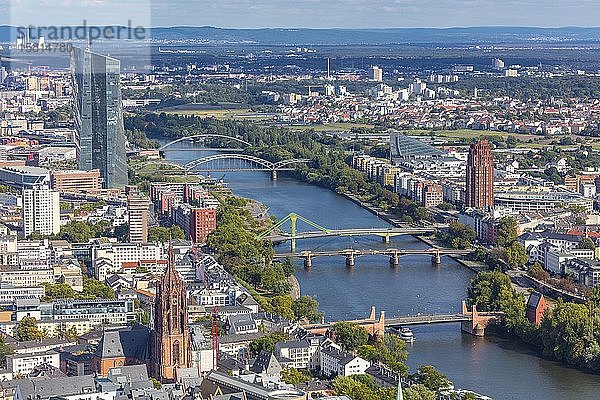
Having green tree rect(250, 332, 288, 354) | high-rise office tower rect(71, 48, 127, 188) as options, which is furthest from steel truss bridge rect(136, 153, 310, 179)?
green tree rect(250, 332, 288, 354)

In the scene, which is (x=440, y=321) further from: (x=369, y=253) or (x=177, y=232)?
(x=177, y=232)

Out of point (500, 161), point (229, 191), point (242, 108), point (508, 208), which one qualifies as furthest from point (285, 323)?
point (242, 108)

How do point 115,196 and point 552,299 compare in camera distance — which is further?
point 115,196

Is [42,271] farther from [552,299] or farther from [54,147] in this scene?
[54,147]

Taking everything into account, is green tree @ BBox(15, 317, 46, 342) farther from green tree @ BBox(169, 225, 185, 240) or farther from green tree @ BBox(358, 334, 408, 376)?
green tree @ BBox(169, 225, 185, 240)

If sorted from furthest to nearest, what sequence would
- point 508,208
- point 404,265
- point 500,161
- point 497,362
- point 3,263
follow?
point 500,161
point 508,208
point 404,265
point 3,263
point 497,362

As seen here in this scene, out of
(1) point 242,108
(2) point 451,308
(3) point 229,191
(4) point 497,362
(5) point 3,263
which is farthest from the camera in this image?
(1) point 242,108

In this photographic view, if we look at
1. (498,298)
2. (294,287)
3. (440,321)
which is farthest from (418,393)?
(294,287)

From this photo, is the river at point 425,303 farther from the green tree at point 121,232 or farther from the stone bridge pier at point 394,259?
the green tree at point 121,232
